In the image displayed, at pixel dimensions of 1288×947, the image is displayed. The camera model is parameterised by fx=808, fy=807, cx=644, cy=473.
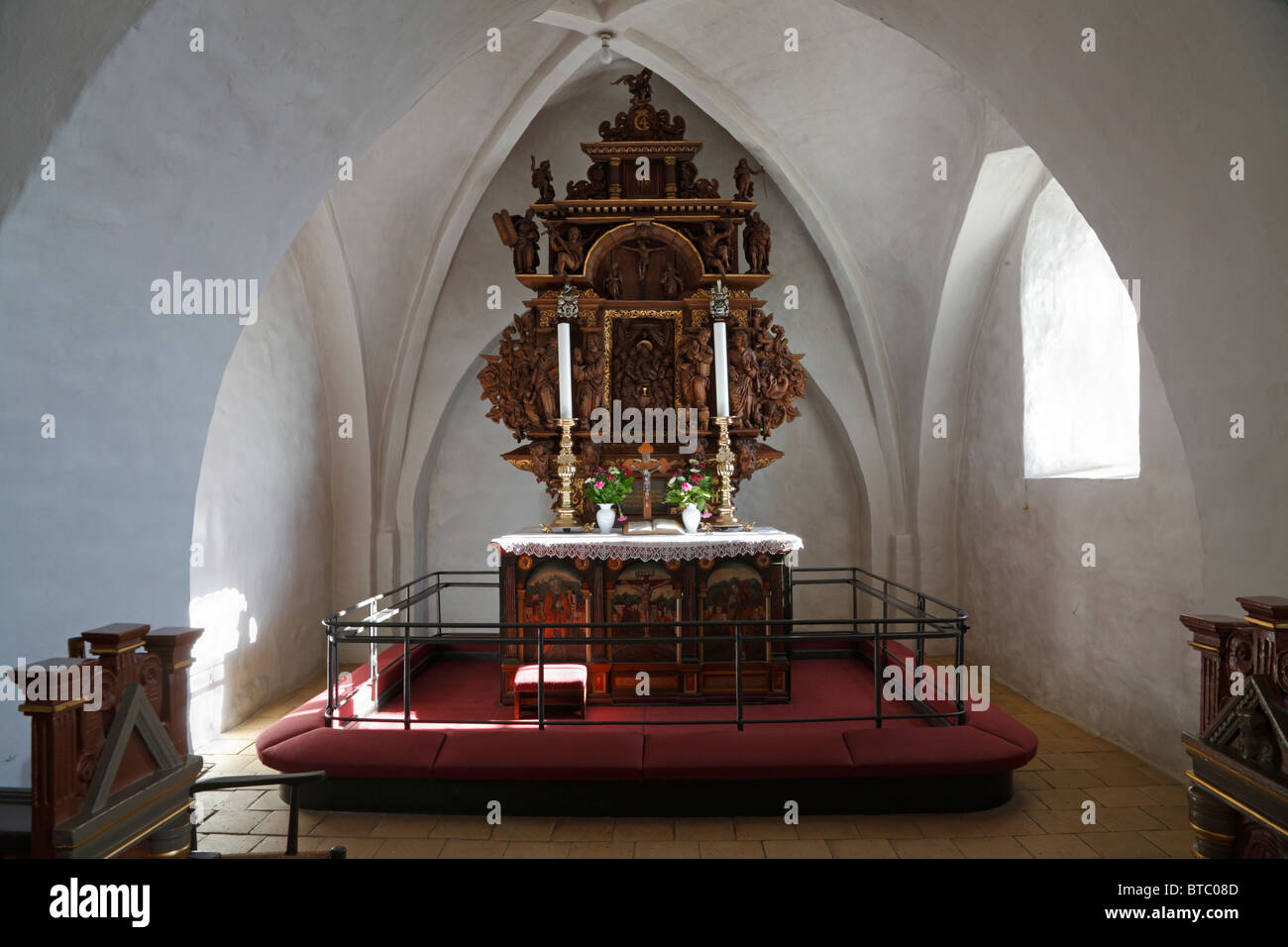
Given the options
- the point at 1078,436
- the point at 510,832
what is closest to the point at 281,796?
the point at 510,832

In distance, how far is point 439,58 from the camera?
4301 millimetres

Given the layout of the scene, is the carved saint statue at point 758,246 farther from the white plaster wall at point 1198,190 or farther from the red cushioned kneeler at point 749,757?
the red cushioned kneeler at point 749,757

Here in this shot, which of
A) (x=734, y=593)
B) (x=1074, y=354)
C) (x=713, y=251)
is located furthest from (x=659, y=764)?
(x=1074, y=354)

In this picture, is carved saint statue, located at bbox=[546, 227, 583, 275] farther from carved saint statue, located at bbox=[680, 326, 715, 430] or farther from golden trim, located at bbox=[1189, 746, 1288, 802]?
golden trim, located at bbox=[1189, 746, 1288, 802]

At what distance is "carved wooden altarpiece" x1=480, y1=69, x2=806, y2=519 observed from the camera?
816 cm

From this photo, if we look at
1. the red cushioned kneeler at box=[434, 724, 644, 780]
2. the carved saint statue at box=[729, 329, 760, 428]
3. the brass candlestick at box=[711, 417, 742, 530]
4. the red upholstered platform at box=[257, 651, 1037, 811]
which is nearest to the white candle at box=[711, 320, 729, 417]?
the brass candlestick at box=[711, 417, 742, 530]

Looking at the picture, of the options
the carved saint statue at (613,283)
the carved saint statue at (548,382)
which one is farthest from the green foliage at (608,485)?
the carved saint statue at (613,283)

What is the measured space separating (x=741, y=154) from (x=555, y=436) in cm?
499

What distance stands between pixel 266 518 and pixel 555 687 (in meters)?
3.70

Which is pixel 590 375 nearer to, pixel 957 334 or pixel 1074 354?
pixel 957 334

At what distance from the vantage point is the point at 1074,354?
24.6 feet

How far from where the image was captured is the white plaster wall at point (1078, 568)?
5.78 meters

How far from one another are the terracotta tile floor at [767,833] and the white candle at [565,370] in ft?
13.4
